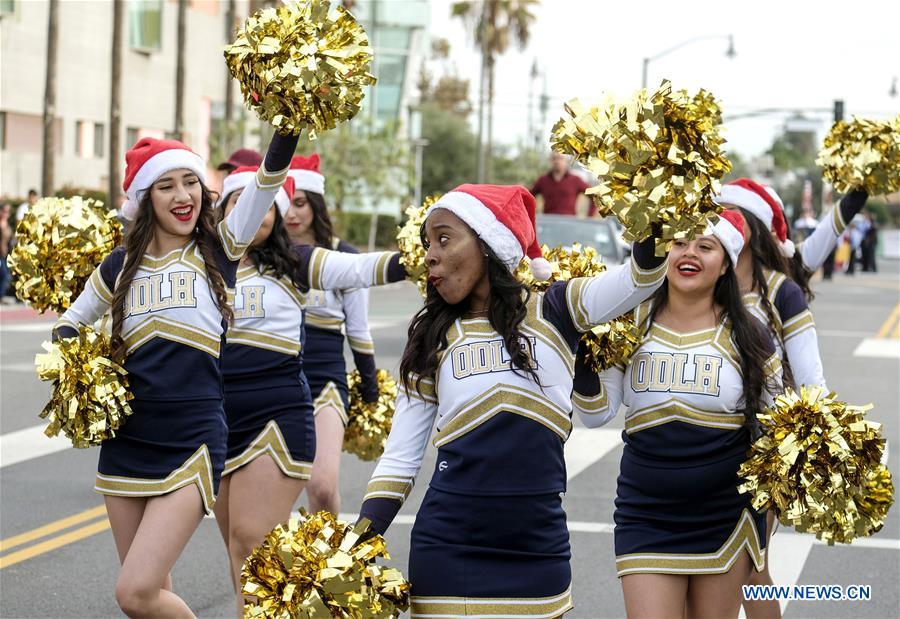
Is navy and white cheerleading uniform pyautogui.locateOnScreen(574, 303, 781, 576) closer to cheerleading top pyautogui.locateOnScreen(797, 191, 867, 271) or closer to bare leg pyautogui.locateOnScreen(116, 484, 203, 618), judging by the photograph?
bare leg pyautogui.locateOnScreen(116, 484, 203, 618)

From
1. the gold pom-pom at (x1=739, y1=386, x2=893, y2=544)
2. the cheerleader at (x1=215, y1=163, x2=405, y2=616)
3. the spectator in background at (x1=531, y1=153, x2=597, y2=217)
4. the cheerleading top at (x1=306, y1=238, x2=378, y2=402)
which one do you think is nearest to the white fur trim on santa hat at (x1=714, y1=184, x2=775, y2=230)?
the gold pom-pom at (x1=739, y1=386, x2=893, y2=544)

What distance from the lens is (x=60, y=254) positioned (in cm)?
501

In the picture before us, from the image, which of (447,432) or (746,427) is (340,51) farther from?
(746,427)

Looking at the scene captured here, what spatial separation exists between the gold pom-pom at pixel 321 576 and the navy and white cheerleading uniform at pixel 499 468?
0.47ft

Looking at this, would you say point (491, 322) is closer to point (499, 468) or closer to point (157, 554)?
point (499, 468)

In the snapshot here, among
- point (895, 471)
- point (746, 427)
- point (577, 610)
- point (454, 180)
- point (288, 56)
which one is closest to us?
point (288, 56)

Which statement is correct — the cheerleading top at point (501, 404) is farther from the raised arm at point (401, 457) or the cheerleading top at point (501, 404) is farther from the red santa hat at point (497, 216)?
the red santa hat at point (497, 216)

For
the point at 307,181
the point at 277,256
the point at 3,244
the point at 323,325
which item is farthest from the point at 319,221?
the point at 3,244

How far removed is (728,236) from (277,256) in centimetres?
185

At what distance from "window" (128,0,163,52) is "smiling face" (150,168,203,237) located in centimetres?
3415

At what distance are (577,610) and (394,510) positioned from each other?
110 inches

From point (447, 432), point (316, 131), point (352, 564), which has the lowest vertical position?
point (352, 564)

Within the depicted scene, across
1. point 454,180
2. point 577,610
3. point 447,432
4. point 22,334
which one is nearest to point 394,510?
point 447,432

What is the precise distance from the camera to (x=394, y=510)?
346 cm
